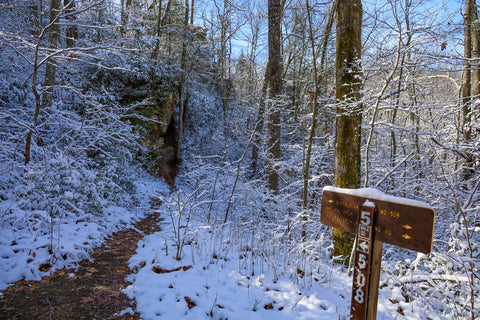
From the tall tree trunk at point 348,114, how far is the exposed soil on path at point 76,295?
3.23 m

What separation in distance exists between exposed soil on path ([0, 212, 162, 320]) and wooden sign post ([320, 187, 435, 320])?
2336mm

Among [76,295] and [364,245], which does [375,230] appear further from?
[76,295]

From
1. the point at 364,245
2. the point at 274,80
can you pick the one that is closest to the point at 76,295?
the point at 364,245

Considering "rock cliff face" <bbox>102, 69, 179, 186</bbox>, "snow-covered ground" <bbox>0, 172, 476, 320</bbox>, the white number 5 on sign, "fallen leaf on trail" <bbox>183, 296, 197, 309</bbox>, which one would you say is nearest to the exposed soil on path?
"snow-covered ground" <bbox>0, 172, 476, 320</bbox>

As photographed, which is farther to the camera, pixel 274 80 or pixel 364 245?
pixel 274 80

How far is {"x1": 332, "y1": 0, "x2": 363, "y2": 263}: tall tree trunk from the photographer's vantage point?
4.12 meters

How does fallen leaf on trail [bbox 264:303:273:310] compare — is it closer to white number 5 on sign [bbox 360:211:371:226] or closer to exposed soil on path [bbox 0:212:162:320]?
exposed soil on path [bbox 0:212:162:320]

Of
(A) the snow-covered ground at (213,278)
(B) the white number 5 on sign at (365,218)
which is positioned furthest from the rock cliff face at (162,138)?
(B) the white number 5 on sign at (365,218)

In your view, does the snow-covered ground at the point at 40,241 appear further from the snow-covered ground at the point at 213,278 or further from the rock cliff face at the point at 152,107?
the rock cliff face at the point at 152,107

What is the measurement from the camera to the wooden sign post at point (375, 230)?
1774 millimetres

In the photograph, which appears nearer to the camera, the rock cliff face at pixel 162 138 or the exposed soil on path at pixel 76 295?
the exposed soil on path at pixel 76 295

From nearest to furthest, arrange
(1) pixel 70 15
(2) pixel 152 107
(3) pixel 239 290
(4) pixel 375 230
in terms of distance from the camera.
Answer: (4) pixel 375 230
(3) pixel 239 290
(1) pixel 70 15
(2) pixel 152 107

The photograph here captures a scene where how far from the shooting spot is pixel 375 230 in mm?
1976

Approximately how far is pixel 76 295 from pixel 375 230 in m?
3.38
